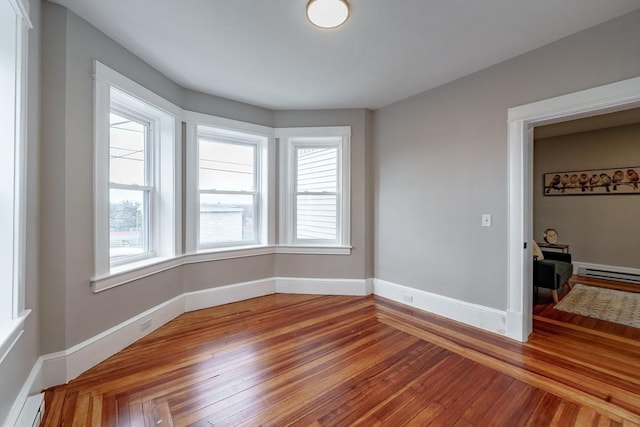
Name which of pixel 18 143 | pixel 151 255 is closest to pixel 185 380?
pixel 151 255

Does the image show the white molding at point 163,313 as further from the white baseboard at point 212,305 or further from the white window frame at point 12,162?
the white window frame at point 12,162

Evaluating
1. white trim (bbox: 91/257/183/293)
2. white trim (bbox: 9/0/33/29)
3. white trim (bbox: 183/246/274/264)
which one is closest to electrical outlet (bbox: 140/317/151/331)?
white trim (bbox: 91/257/183/293)

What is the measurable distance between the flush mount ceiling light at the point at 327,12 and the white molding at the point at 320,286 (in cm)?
289

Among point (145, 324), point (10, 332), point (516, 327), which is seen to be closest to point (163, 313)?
point (145, 324)

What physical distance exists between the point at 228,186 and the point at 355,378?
104 inches

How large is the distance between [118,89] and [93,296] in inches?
65.3

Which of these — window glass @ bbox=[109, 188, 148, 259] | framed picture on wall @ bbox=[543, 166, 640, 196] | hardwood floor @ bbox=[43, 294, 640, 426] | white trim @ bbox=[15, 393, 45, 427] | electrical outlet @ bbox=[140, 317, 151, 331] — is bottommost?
hardwood floor @ bbox=[43, 294, 640, 426]

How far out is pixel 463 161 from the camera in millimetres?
2846

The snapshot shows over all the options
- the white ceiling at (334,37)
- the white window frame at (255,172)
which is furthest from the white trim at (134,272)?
the white ceiling at (334,37)

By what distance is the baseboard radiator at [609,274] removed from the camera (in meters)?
4.45

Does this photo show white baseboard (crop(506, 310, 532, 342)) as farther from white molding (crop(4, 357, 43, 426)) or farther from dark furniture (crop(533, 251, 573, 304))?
white molding (crop(4, 357, 43, 426))

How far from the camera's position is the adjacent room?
5.44 feet

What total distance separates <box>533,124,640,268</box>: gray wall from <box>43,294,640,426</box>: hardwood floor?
3130 mm

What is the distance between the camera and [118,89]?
88.6 inches
